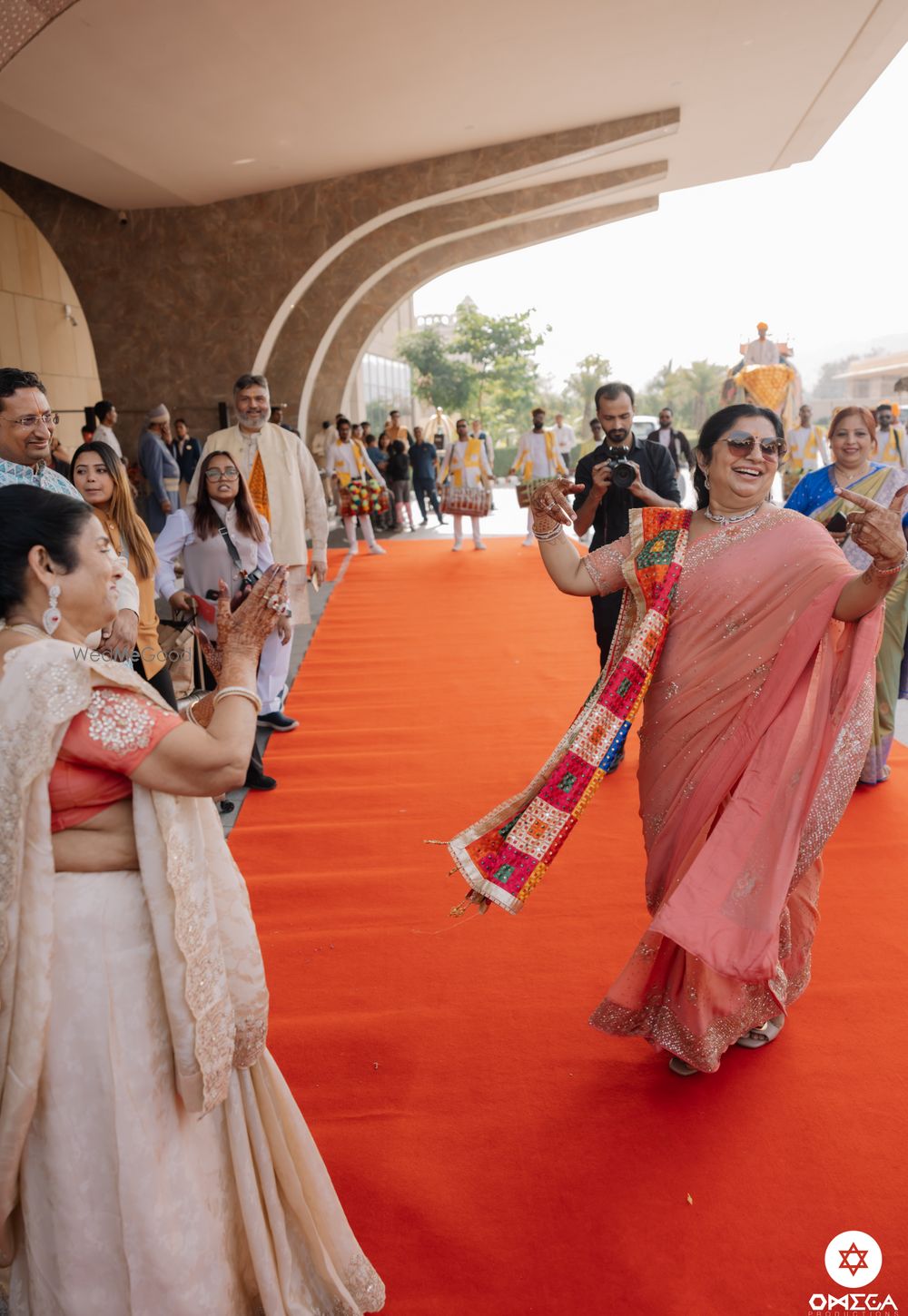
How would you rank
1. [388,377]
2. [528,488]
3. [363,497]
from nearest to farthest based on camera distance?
1. [528,488]
2. [363,497]
3. [388,377]

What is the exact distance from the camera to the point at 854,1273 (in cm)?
193

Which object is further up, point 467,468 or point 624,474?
point 624,474

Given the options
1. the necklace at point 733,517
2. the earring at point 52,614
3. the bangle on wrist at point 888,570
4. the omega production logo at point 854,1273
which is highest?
the earring at point 52,614

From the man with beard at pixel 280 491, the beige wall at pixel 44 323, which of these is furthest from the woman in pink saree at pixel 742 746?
the beige wall at pixel 44 323

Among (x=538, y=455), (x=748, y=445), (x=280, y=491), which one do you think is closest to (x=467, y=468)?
(x=538, y=455)

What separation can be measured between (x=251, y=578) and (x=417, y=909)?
1746 millimetres

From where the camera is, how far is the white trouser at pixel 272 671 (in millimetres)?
5051

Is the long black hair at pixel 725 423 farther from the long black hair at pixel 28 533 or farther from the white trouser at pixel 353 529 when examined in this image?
the white trouser at pixel 353 529

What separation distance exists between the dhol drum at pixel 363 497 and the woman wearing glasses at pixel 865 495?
321 inches

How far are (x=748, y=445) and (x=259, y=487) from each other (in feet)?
11.4

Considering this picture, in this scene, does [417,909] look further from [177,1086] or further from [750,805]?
[177,1086]

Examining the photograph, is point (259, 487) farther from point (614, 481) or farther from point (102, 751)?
point (102, 751)

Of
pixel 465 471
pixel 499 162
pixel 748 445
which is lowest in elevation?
pixel 465 471

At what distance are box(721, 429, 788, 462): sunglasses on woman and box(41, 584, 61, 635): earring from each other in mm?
1716
